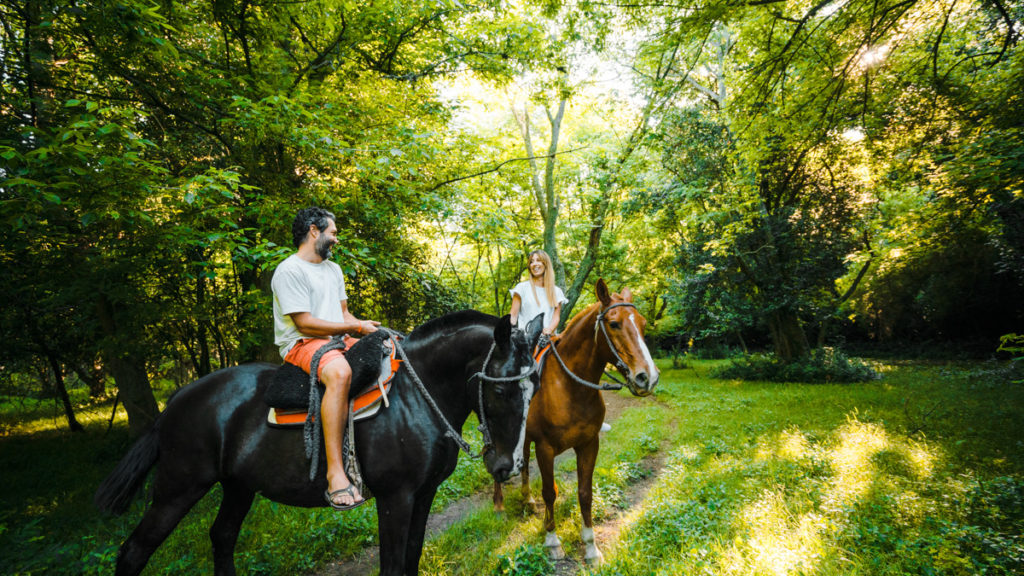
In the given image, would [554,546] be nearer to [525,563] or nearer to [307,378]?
[525,563]

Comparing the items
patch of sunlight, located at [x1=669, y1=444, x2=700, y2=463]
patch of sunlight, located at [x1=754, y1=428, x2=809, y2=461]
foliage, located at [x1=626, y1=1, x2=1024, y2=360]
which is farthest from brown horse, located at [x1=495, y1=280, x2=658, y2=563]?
foliage, located at [x1=626, y1=1, x2=1024, y2=360]

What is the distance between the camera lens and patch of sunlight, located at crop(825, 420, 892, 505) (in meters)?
4.14

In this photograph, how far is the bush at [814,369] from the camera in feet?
41.5

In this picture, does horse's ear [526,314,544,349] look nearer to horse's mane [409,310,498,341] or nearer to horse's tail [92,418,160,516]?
horse's mane [409,310,498,341]

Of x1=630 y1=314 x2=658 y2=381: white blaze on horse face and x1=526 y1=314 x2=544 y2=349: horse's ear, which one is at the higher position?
x1=526 y1=314 x2=544 y2=349: horse's ear

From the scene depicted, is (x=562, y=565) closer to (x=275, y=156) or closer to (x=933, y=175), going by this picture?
(x=275, y=156)

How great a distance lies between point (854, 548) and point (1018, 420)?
7637 mm

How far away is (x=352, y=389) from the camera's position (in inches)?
99.8

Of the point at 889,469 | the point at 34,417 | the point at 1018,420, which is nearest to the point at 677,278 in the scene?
the point at 1018,420

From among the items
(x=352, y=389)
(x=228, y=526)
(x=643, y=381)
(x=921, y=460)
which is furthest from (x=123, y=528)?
(x=921, y=460)

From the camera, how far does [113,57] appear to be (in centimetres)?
395

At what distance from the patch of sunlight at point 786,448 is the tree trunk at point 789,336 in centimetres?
892

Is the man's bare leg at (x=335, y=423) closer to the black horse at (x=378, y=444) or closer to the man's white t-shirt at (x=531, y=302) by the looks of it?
the black horse at (x=378, y=444)

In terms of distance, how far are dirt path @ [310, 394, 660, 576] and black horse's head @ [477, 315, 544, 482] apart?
1862 mm
